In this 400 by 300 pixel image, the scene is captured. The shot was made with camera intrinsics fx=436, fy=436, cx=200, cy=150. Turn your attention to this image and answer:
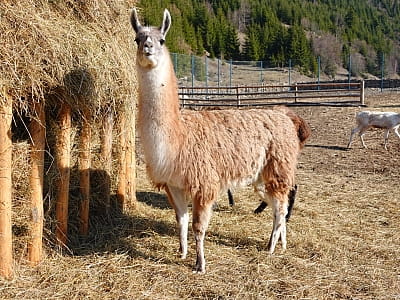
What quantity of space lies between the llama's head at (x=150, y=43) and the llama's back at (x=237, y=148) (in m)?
0.81

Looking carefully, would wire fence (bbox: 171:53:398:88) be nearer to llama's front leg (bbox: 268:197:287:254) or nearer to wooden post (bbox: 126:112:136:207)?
wooden post (bbox: 126:112:136:207)

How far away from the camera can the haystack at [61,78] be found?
11.4 ft

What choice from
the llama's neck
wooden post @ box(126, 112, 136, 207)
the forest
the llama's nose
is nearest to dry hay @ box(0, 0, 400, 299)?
wooden post @ box(126, 112, 136, 207)

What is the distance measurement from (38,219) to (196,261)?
1.52 m

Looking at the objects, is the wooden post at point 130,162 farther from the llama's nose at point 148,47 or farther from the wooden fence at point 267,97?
the wooden fence at point 267,97

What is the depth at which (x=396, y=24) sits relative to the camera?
114812 millimetres

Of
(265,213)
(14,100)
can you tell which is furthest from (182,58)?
(14,100)

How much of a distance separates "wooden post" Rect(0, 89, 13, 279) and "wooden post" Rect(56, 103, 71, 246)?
68cm

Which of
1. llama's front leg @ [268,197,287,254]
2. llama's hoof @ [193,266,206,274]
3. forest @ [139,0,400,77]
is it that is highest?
forest @ [139,0,400,77]

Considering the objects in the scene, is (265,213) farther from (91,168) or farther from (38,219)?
(38,219)

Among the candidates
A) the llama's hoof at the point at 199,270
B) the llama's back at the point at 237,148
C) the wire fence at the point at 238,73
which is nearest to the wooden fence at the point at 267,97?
the wire fence at the point at 238,73

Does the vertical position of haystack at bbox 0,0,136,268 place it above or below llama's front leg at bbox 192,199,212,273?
above

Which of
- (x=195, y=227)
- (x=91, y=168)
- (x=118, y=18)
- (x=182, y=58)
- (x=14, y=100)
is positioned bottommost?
(x=195, y=227)

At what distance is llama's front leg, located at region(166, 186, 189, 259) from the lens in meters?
4.35
